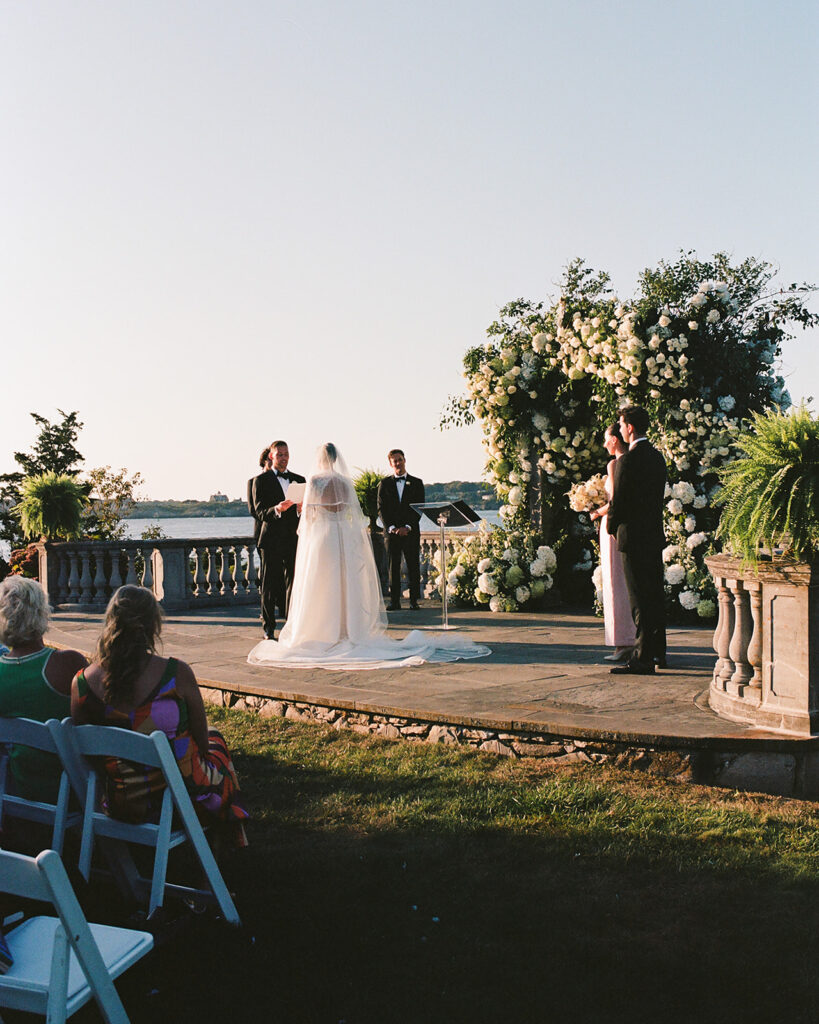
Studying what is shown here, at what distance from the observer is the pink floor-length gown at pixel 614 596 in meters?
7.96

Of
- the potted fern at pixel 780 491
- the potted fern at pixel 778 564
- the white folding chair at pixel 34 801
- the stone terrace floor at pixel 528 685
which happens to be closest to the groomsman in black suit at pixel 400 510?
the stone terrace floor at pixel 528 685

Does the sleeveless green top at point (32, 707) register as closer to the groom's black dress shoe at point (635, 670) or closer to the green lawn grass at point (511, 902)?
the green lawn grass at point (511, 902)

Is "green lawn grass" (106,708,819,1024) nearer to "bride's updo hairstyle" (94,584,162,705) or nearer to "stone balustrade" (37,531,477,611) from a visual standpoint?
"bride's updo hairstyle" (94,584,162,705)

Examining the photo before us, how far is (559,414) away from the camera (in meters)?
12.8

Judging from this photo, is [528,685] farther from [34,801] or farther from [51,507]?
[51,507]

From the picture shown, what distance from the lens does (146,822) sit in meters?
3.61

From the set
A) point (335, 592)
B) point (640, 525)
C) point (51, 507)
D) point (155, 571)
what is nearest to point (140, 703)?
point (640, 525)

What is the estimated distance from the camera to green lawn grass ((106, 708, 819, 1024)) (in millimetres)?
3020

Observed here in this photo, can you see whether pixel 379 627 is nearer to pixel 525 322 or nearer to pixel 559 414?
pixel 559 414

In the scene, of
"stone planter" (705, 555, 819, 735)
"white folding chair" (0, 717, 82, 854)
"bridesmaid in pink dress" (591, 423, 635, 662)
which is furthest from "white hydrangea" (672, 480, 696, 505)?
"white folding chair" (0, 717, 82, 854)

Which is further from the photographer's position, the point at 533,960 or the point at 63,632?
the point at 63,632

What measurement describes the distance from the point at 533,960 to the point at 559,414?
10062 mm

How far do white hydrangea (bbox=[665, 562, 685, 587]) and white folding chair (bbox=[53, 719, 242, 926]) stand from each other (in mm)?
8020

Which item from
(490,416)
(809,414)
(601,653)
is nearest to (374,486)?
(490,416)
